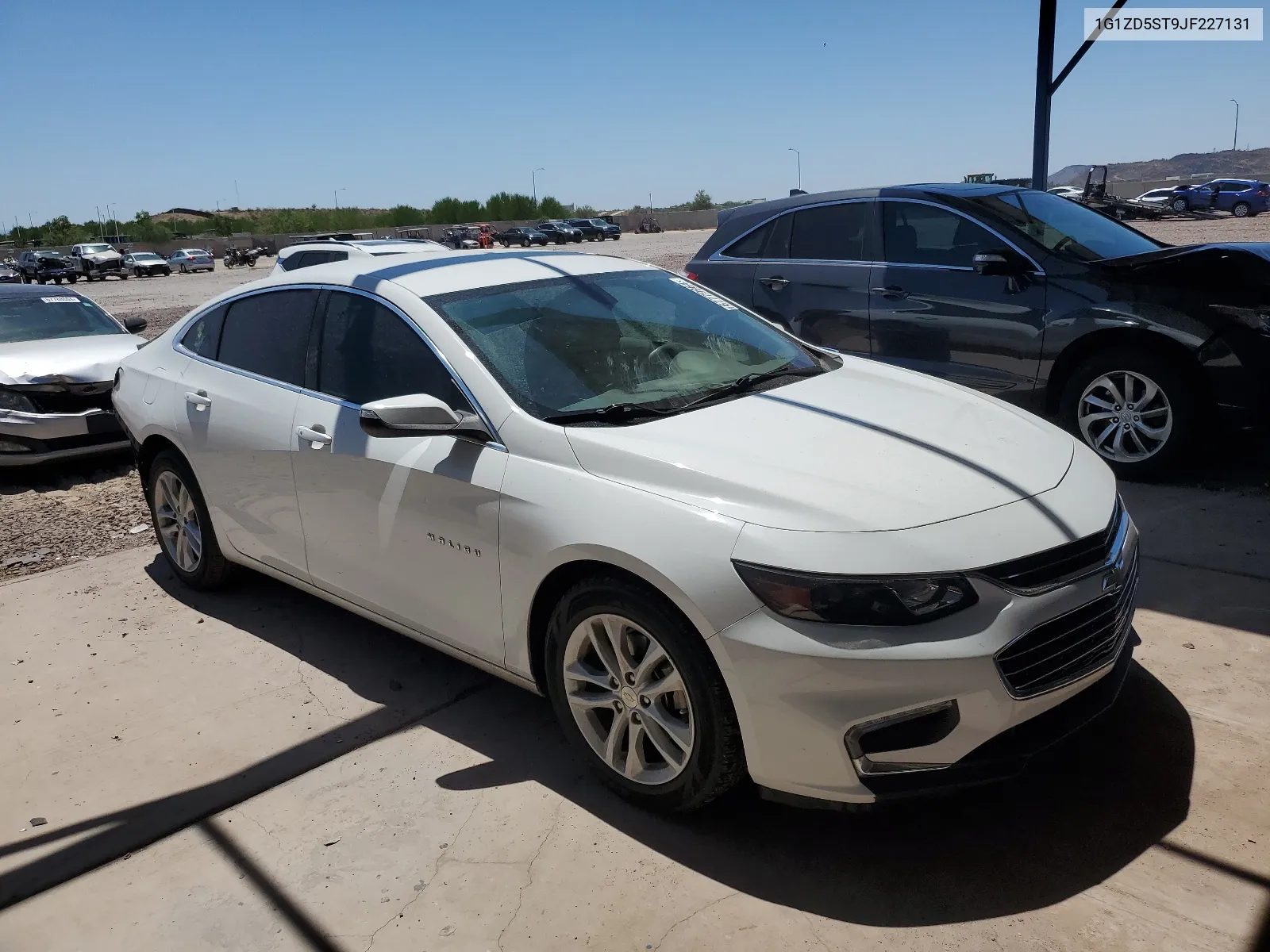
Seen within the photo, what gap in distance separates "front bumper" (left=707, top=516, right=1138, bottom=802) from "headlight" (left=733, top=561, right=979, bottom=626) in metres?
0.03

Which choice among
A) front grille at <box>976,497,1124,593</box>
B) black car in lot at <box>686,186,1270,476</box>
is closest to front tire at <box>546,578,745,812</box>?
front grille at <box>976,497,1124,593</box>

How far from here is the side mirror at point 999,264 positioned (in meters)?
6.32

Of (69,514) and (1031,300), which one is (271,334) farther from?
(1031,300)

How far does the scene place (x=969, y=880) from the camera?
9.04ft

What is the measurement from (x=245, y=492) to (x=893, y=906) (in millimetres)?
3127

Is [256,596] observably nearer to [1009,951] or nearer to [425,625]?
[425,625]

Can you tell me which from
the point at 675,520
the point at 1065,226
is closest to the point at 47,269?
the point at 1065,226

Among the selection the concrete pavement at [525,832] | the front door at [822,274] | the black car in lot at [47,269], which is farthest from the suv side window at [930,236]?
the black car in lot at [47,269]

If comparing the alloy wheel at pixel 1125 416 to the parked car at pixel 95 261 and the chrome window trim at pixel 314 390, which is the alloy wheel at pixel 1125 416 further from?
the parked car at pixel 95 261

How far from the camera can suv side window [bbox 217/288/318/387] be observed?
14.1 feet

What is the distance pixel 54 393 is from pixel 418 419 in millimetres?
5637

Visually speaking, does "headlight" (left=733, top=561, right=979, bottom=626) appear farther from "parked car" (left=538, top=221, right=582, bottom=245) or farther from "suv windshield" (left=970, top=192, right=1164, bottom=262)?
"parked car" (left=538, top=221, right=582, bottom=245)

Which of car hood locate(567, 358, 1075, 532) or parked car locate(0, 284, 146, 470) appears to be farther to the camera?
Result: parked car locate(0, 284, 146, 470)

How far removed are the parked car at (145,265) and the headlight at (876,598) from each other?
199 ft
